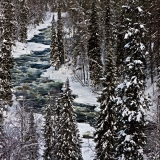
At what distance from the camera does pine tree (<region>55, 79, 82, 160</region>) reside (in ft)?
87.0

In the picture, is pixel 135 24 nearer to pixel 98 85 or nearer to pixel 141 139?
pixel 141 139

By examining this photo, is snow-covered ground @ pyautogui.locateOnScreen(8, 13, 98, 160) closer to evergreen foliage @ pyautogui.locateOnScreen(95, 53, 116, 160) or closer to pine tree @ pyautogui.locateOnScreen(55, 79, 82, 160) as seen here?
pine tree @ pyautogui.locateOnScreen(55, 79, 82, 160)

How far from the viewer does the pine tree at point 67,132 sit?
26.5 meters

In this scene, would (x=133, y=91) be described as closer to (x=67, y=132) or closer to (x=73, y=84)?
(x=67, y=132)

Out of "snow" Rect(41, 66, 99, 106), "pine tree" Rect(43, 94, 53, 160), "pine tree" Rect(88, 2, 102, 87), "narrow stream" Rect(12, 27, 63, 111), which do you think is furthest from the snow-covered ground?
"pine tree" Rect(43, 94, 53, 160)

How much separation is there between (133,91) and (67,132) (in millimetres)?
10528

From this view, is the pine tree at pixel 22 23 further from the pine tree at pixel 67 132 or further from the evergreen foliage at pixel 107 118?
the evergreen foliage at pixel 107 118

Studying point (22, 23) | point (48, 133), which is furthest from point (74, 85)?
point (22, 23)

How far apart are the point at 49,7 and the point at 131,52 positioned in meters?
137

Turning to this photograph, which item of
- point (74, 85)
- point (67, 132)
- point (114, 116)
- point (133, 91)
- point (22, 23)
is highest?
point (22, 23)

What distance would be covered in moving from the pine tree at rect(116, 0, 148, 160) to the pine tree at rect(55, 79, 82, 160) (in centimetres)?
840

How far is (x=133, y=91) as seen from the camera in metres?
18.1

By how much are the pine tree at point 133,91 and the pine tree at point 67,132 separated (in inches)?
331

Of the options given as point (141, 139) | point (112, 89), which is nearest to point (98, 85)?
point (112, 89)
